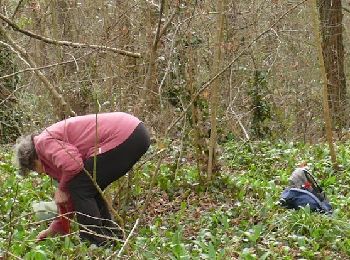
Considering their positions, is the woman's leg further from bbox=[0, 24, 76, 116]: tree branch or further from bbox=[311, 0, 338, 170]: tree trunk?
bbox=[311, 0, 338, 170]: tree trunk

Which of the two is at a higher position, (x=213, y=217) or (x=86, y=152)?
(x=86, y=152)

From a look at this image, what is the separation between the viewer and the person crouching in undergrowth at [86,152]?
5574 mm

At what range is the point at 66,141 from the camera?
563cm

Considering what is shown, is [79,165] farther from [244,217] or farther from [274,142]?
[274,142]

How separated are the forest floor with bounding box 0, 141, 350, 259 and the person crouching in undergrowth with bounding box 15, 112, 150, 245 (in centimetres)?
30

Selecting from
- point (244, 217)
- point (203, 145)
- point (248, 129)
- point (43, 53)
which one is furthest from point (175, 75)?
point (43, 53)

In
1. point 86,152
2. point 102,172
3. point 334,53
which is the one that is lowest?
point 334,53

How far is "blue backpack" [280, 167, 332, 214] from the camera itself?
21.2 feet

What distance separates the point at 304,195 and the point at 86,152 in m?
2.20

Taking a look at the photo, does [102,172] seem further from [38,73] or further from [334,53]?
[334,53]

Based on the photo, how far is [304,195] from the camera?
6.54m

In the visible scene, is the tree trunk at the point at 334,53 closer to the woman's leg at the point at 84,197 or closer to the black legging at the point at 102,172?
the black legging at the point at 102,172

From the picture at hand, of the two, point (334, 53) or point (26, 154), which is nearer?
point (26, 154)

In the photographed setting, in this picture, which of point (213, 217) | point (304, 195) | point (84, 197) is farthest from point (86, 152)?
point (304, 195)
